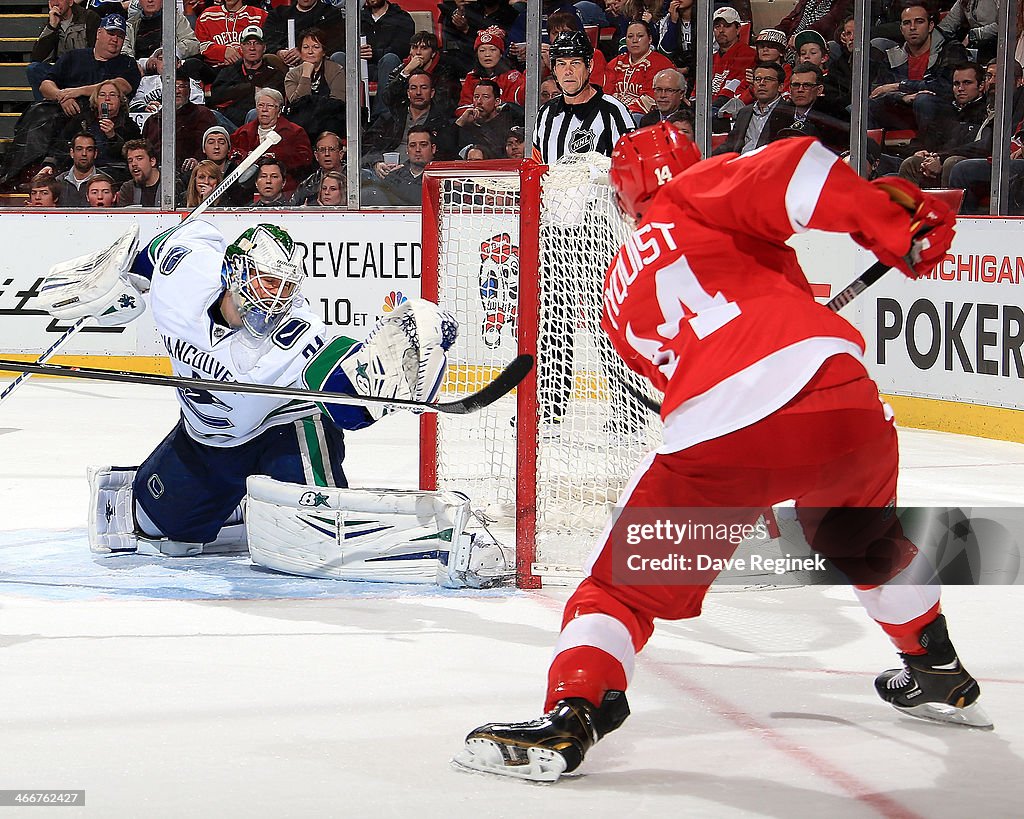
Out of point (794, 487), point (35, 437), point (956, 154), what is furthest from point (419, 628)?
point (956, 154)

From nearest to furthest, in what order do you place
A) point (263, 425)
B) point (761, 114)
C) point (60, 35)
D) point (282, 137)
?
1. point (263, 425)
2. point (761, 114)
3. point (282, 137)
4. point (60, 35)

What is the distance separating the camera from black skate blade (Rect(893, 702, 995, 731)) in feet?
7.91

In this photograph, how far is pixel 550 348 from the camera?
3947 mm

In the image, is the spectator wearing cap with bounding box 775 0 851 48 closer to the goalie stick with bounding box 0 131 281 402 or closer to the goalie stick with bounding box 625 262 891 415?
the goalie stick with bounding box 0 131 281 402

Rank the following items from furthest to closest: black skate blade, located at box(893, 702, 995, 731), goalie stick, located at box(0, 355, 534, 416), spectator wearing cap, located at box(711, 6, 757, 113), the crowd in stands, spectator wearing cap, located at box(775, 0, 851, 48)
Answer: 1. spectator wearing cap, located at box(711, 6, 757, 113)
2. the crowd in stands
3. spectator wearing cap, located at box(775, 0, 851, 48)
4. goalie stick, located at box(0, 355, 534, 416)
5. black skate blade, located at box(893, 702, 995, 731)

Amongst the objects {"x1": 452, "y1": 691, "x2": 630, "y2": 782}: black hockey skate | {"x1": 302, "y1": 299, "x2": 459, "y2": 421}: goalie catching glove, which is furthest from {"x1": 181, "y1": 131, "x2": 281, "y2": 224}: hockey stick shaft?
{"x1": 452, "y1": 691, "x2": 630, "y2": 782}: black hockey skate

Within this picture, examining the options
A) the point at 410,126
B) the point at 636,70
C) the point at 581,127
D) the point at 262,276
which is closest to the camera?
the point at 262,276

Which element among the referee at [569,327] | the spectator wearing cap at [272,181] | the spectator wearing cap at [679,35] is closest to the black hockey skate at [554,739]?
the referee at [569,327]

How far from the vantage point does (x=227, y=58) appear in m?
7.69

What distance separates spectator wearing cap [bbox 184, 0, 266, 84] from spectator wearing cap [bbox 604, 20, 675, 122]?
6.43 feet

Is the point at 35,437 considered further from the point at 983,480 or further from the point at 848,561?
the point at 848,561

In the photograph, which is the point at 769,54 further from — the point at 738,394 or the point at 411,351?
the point at 738,394

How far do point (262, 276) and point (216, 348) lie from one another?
0.23m

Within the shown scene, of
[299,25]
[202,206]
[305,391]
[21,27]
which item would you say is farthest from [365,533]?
[21,27]
